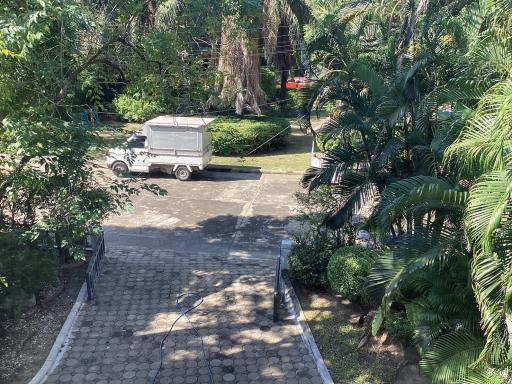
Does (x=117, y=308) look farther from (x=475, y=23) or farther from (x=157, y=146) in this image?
(x=157, y=146)

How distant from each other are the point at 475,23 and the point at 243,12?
176 inches

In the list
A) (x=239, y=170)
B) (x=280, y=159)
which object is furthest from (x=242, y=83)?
(x=239, y=170)

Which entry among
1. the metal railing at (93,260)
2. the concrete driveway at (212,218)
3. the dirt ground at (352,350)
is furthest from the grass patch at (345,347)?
the metal railing at (93,260)

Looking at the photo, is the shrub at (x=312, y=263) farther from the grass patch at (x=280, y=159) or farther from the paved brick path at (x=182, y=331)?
the grass patch at (x=280, y=159)

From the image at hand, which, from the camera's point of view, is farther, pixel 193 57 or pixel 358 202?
pixel 193 57

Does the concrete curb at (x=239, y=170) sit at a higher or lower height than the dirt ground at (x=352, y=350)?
higher

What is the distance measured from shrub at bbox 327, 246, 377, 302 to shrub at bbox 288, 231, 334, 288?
2.49 feet

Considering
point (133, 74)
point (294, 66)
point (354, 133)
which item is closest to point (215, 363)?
point (354, 133)

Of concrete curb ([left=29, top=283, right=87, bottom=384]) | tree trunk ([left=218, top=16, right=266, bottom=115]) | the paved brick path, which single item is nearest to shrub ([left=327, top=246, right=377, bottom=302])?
the paved brick path

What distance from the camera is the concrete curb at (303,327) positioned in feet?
22.5

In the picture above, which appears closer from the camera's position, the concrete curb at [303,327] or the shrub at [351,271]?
the concrete curb at [303,327]

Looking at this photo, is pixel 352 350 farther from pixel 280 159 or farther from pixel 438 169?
pixel 280 159

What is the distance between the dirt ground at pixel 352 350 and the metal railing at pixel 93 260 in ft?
11.7

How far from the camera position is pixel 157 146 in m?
17.9
